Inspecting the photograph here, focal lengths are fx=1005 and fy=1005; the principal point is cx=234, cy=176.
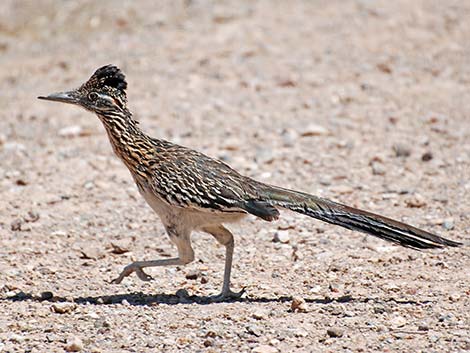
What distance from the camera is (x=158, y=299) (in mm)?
8227

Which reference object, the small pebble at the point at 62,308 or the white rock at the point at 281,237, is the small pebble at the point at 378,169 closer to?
the white rock at the point at 281,237

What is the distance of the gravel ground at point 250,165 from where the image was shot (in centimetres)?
752

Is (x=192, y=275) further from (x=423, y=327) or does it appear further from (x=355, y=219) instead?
(x=423, y=327)

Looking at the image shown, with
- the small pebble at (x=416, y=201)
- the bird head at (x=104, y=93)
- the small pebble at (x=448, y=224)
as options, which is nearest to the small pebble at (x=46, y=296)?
the bird head at (x=104, y=93)

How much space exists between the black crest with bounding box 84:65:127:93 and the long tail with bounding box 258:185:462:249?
1459 mm

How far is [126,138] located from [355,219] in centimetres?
201

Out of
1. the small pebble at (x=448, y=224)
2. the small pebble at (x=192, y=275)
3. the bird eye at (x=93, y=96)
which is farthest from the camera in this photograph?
the small pebble at (x=448, y=224)

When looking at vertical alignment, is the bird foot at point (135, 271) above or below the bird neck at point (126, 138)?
below

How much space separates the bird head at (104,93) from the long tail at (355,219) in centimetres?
141

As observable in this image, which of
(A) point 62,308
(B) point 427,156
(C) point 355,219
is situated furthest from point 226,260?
(B) point 427,156

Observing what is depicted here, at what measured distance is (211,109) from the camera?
1395cm

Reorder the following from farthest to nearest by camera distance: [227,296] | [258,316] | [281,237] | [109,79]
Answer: [281,237]
[109,79]
[227,296]
[258,316]

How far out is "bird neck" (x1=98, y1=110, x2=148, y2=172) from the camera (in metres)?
8.32

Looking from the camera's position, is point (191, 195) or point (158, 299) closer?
point (191, 195)
